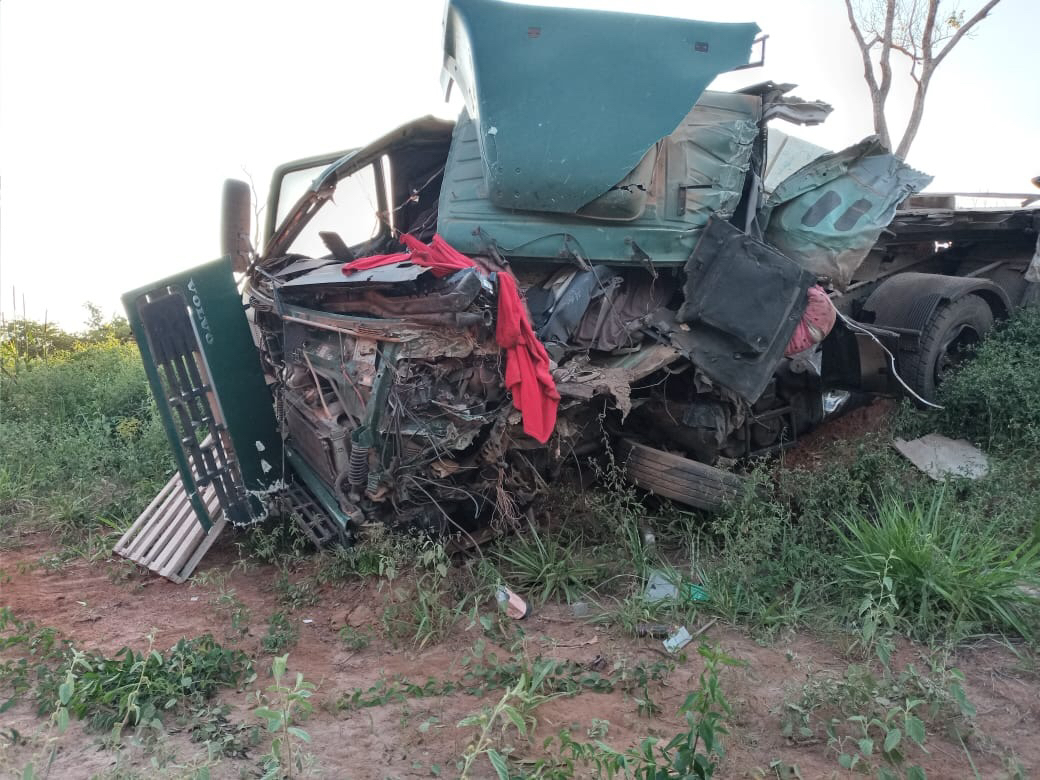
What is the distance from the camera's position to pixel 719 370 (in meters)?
4.49

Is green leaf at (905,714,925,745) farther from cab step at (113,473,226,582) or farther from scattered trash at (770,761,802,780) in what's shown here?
cab step at (113,473,226,582)

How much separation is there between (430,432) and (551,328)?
1.07m

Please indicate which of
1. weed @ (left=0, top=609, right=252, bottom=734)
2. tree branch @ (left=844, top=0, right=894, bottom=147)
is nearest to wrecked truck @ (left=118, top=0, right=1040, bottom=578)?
weed @ (left=0, top=609, right=252, bottom=734)

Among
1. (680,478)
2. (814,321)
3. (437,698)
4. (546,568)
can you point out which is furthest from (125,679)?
(814,321)

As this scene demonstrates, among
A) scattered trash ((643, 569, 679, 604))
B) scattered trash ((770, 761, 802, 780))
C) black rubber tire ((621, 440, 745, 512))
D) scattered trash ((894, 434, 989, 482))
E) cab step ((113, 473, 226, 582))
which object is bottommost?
cab step ((113, 473, 226, 582))

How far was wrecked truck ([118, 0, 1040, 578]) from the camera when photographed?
12.9 ft

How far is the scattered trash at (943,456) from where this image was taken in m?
4.74

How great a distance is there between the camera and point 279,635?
12.1 feet

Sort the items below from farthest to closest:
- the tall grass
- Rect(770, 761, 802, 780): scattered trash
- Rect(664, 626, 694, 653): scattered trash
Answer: the tall grass, Rect(664, 626, 694, 653): scattered trash, Rect(770, 761, 802, 780): scattered trash

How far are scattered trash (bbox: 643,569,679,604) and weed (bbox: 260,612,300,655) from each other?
1756mm

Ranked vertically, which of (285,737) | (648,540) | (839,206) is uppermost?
(839,206)

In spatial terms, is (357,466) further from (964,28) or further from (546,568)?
(964,28)

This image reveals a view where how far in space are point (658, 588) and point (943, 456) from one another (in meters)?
2.36

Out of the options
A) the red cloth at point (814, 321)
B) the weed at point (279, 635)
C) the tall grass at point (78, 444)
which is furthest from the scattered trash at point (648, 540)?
the tall grass at point (78, 444)
